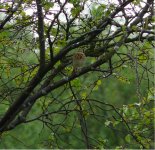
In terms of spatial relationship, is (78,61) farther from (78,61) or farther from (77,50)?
(77,50)

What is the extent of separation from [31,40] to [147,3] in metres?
1.48

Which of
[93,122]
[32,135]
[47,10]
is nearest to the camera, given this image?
[47,10]

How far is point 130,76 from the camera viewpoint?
491 centimetres

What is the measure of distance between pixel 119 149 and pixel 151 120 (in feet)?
1.85

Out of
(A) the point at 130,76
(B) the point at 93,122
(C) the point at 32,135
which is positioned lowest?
(A) the point at 130,76

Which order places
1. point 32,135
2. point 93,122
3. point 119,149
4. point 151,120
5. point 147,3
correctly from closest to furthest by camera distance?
point 147,3
point 151,120
point 119,149
point 32,135
point 93,122

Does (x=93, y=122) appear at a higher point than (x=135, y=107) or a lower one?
higher

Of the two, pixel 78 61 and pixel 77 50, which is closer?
pixel 78 61

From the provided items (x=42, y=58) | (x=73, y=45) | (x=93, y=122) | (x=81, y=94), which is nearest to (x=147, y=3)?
(x=73, y=45)

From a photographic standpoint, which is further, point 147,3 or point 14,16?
point 14,16

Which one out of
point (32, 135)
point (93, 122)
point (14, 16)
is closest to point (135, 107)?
point (14, 16)

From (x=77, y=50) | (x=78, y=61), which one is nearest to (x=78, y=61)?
(x=78, y=61)

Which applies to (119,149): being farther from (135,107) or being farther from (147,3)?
(147,3)

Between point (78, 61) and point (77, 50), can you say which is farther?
point (77, 50)
